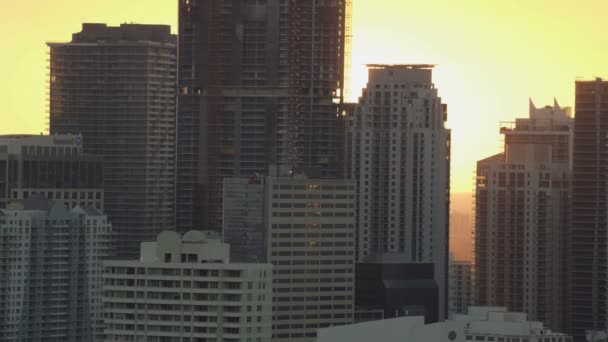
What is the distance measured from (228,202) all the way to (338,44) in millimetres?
25517

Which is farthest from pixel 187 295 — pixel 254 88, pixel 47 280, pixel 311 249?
pixel 254 88

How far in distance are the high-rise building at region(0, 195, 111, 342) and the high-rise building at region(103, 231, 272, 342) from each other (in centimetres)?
4633

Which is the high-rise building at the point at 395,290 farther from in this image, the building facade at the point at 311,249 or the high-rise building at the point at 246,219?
the high-rise building at the point at 246,219

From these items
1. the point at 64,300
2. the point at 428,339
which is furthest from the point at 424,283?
the point at 428,339

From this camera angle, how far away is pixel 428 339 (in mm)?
95750

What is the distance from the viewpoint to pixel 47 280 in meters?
166

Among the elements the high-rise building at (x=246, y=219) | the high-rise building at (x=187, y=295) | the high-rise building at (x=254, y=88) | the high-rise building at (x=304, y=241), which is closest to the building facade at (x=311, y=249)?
the high-rise building at (x=304, y=241)

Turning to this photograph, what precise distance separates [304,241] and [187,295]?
159ft

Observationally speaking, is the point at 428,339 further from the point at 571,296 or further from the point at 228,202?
the point at 571,296

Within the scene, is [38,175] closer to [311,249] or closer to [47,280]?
[47,280]

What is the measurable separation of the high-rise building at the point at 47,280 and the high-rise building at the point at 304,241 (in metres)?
10.2

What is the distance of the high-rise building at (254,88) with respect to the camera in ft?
630

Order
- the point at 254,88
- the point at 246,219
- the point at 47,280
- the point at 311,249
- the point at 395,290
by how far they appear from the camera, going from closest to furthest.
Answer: the point at 311,249 < the point at 47,280 < the point at 246,219 < the point at 395,290 < the point at 254,88

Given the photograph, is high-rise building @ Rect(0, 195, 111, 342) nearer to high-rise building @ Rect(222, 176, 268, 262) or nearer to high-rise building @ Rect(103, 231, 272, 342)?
high-rise building @ Rect(222, 176, 268, 262)
